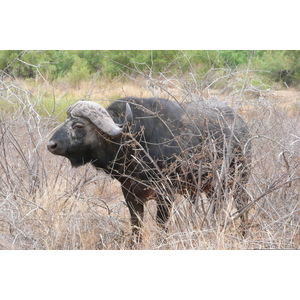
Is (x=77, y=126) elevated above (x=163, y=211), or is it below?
above

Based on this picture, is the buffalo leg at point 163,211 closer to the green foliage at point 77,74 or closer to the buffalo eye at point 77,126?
the buffalo eye at point 77,126

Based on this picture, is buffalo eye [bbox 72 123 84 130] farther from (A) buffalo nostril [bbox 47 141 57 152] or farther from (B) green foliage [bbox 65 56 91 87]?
(B) green foliage [bbox 65 56 91 87]

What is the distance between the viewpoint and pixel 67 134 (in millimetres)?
4680

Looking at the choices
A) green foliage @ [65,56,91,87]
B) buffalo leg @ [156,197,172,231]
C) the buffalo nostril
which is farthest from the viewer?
green foliage @ [65,56,91,87]

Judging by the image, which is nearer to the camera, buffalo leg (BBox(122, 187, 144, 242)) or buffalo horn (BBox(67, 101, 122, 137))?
buffalo horn (BBox(67, 101, 122, 137))

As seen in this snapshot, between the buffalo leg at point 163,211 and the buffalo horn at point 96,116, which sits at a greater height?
the buffalo horn at point 96,116

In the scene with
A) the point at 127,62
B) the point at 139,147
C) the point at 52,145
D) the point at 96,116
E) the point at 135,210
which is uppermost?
the point at 96,116

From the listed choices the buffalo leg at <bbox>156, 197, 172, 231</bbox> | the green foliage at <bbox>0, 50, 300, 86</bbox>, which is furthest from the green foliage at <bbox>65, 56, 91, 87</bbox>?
the buffalo leg at <bbox>156, 197, 172, 231</bbox>

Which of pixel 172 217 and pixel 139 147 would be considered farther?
pixel 139 147

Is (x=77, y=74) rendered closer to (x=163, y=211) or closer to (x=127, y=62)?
(x=127, y=62)

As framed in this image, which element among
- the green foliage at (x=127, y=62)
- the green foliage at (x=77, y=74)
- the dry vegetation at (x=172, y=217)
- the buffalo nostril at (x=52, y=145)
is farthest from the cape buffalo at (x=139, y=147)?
the green foliage at (x=77, y=74)

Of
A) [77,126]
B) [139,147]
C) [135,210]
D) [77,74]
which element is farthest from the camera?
[77,74]

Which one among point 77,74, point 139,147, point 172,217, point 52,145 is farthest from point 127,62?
point 172,217

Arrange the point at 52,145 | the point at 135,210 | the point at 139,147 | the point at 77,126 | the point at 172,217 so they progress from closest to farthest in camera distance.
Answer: the point at 172,217, the point at 52,145, the point at 77,126, the point at 139,147, the point at 135,210
